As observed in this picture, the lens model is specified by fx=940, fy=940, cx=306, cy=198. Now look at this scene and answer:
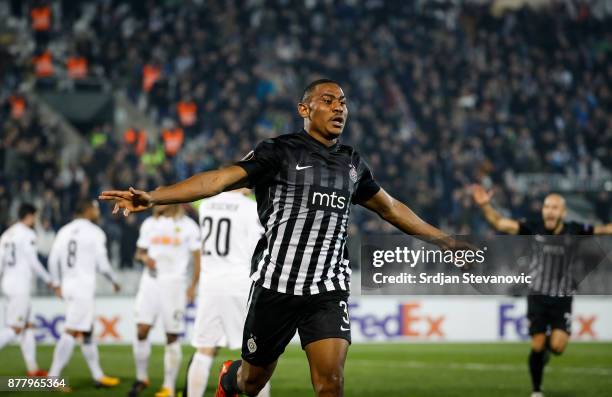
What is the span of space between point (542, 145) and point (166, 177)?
32.6 feet

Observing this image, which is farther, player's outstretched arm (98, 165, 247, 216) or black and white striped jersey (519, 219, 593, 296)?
black and white striped jersey (519, 219, 593, 296)

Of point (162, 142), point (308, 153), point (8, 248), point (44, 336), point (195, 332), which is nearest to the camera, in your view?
point (308, 153)

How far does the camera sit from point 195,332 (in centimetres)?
851

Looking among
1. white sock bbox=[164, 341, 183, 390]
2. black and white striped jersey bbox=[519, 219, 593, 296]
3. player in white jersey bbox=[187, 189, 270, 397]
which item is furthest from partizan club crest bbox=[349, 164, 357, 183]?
white sock bbox=[164, 341, 183, 390]

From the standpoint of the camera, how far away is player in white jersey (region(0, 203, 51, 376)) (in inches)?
479

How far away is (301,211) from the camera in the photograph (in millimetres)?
5703

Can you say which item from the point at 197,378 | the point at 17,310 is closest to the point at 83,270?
the point at 17,310

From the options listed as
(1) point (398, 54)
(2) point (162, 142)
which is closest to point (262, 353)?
(2) point (162, 142)

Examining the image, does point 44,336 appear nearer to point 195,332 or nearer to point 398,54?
point 195,332

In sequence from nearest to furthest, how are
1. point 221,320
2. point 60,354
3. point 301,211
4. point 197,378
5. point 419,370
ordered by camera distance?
point 301,211 → point 197,378 → point 221,320 → point 60,354 → point 419,370

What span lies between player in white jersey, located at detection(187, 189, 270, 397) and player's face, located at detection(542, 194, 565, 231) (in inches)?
129

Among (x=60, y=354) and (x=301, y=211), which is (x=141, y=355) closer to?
(x=60, y=354)

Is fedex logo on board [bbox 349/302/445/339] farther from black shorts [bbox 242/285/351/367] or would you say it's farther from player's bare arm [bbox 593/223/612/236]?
black shorts [bbox 242/285/351/367]

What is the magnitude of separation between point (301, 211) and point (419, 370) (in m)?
7.74
